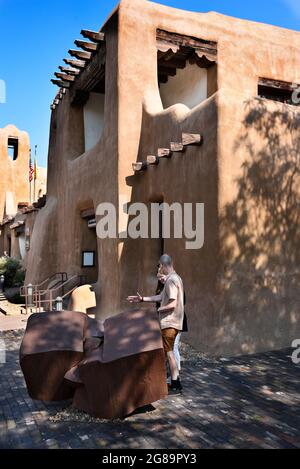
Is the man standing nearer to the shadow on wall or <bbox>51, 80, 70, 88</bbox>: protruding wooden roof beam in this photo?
the shadow on wall

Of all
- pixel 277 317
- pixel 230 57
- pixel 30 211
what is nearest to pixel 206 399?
pixel 277 317

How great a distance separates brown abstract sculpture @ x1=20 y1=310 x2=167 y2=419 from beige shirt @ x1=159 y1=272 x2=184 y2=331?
1.24ft

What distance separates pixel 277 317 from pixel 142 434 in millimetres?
4516

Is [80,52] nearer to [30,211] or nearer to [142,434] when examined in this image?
[30,211]

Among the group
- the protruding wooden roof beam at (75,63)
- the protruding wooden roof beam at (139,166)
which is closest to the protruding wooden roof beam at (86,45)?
the protruding wooden roof beam at (75,63)

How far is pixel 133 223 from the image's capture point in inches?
417

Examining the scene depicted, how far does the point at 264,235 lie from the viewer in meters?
7.82

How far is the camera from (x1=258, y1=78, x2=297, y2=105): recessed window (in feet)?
41.8

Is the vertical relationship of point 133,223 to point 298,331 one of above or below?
above

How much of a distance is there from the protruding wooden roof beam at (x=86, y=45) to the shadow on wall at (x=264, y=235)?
641 cm

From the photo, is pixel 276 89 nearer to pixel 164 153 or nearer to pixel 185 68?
pixel 185 68

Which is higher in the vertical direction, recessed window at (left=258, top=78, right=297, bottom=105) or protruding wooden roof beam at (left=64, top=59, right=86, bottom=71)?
protruding wooden roof beam at (left=64, top=59, right=86, bottom=71)

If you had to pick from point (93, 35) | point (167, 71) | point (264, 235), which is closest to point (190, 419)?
point (264, 235)

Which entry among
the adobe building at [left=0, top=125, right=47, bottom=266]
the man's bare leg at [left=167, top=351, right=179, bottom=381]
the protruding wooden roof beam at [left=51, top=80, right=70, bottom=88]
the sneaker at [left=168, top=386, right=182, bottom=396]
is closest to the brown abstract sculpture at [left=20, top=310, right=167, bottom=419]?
the man's bare leg at [left=167, top=351, right=179, bottom=381]
